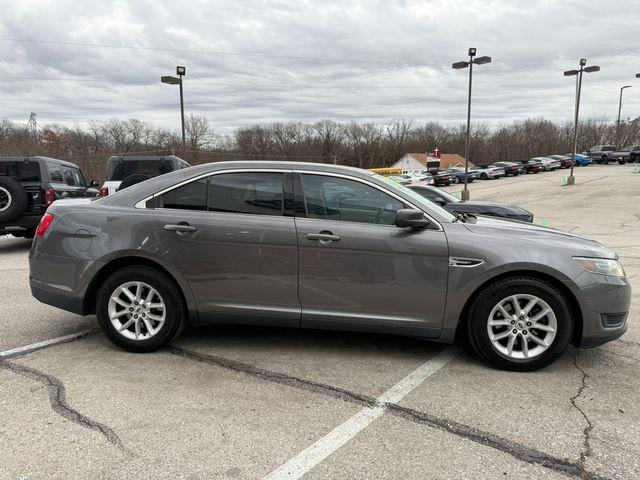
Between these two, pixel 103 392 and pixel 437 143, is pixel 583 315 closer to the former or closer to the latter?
pixel 103 392

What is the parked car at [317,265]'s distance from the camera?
3.70 m

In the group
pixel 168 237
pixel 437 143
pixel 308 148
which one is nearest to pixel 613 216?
pixel 168 237

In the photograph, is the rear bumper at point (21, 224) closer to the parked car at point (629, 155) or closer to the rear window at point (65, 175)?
the rear window at point (65, 175)

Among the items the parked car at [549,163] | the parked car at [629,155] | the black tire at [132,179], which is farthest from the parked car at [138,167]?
the parked car at [629,155]

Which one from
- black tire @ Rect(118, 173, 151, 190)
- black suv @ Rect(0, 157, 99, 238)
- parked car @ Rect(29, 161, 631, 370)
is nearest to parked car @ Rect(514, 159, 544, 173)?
black tire @ Rect(118, 173, 151, 190)

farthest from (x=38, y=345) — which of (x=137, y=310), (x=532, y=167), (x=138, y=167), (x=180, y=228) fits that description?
(x=532, y=167)

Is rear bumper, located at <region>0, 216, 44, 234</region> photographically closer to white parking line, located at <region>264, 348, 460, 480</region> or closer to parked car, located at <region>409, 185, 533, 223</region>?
parked car, located at <region>409, 185, 533, 223</region>

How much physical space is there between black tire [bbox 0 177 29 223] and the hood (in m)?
7.79

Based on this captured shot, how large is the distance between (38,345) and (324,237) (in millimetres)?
2790

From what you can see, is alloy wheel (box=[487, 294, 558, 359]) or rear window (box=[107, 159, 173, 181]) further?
rear window (box=[107, 159, 173, 181])

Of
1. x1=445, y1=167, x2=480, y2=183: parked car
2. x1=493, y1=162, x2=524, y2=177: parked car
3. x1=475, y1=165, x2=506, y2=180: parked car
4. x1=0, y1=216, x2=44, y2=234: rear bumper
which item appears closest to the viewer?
x1=0, y1=216, x2=44, y2=234: rear bumper

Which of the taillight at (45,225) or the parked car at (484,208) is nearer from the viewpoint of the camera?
the taillight at (45,225)

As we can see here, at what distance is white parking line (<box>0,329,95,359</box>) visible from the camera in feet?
13.5

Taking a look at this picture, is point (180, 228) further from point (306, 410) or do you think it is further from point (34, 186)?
point (34, 186)
